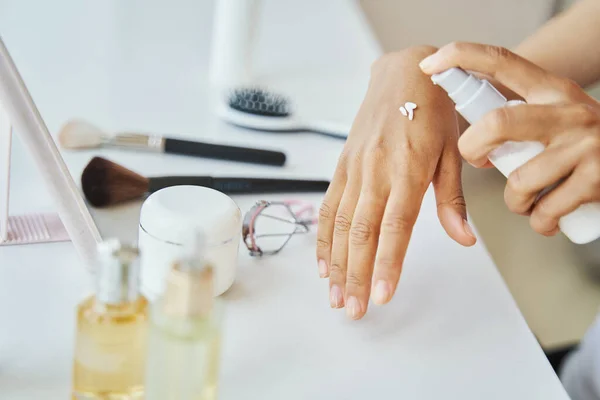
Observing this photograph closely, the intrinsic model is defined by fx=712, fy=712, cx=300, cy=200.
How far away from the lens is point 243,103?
813 mm

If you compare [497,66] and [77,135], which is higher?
[497,66]

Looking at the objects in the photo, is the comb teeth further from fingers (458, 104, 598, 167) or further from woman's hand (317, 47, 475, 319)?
fingers (458, 104, 598, 167)

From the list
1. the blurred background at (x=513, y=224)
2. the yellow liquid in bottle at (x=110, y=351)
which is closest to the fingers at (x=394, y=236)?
the yellow liquid in bottle at (x=110, y=351)

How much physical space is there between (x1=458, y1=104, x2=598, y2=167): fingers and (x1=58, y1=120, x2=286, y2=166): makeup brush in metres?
0.26

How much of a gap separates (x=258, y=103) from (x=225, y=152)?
0.10 meters

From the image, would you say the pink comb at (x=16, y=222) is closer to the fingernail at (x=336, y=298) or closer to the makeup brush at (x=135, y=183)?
the makeup brush at (x=135, y=183)

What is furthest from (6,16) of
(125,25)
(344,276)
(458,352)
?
(458,352)

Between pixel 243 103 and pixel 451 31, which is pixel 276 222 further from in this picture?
pixel 451 31

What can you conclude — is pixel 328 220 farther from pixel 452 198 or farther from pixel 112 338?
pixel 112 338

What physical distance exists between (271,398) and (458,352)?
0.16m

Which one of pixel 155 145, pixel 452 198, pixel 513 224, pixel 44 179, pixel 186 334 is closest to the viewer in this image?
pixel 186 334

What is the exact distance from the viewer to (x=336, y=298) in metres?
0.56

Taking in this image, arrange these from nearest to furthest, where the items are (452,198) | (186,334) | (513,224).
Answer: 1. (186,334)
2. (452,198)
3. (513,224)

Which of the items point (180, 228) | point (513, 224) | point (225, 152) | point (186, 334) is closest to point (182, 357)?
point (186, 334)
